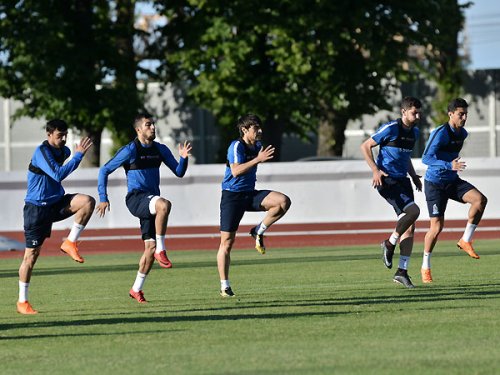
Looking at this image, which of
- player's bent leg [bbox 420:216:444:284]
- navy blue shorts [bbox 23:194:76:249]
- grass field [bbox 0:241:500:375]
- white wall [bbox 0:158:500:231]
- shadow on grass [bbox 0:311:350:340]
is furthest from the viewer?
white wall [bbox 0:158:500:231]

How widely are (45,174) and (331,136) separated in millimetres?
30664

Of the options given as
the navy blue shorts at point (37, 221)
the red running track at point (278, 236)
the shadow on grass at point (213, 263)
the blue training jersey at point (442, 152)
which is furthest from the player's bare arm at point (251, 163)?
the red running track at point (278, 236)

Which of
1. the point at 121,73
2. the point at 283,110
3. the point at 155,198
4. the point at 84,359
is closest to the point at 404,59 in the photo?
the point at 283,110

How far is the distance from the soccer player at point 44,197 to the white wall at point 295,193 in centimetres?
1302

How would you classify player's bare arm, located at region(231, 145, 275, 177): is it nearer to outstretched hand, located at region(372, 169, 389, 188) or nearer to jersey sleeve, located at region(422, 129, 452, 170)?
outstretched hand, located at region(372, 169, 389, 188)

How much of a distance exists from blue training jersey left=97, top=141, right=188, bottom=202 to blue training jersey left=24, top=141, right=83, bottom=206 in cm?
48

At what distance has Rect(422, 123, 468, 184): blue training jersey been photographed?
15055 mm

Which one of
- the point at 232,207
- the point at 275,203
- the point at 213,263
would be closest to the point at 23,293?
the point at 232,207

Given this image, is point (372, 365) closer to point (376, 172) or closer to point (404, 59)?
point (376, 172)

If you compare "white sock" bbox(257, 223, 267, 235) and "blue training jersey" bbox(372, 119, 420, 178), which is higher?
"blue training jersey" bbox(372, 119, 420, 178)

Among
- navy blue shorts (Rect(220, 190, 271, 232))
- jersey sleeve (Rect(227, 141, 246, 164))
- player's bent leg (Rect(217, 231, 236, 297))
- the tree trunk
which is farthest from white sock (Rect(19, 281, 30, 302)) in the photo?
the tree trunk

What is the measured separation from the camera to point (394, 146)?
14.4m

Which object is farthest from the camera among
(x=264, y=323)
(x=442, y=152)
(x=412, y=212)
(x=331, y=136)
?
(x=331, y=136)

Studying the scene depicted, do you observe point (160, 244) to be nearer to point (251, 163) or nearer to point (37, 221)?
point (251, 163)
